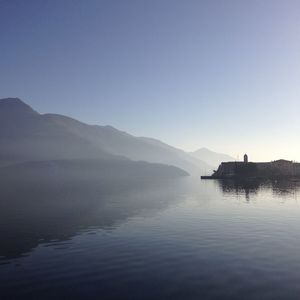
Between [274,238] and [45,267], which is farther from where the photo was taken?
[274,238]

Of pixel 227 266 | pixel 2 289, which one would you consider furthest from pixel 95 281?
pixel 227 266

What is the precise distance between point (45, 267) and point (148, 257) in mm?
12098

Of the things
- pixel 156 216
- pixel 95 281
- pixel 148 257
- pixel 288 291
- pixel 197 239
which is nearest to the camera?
pixel 288 291

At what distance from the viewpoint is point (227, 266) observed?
3741 centimetres

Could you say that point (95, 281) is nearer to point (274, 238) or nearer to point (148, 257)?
point (148, 257)

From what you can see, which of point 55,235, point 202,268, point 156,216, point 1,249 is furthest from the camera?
point 156,216

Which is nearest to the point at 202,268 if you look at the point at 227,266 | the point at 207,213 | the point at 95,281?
the point at 227,266

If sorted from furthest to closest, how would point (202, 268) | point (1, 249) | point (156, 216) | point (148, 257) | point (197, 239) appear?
point (156, 216) < point (197, 239) < point (1, 249) < point (148, 257) < point (202, 268)

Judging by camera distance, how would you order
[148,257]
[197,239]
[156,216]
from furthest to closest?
[156,216] → [197,239] → [148,257]

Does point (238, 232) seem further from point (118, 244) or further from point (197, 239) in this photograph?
point (118, 244)

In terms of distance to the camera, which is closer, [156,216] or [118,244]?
[118,244]

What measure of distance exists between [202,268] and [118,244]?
53.5 feet

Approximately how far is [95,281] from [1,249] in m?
22.4


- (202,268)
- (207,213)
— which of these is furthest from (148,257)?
(207,213)
